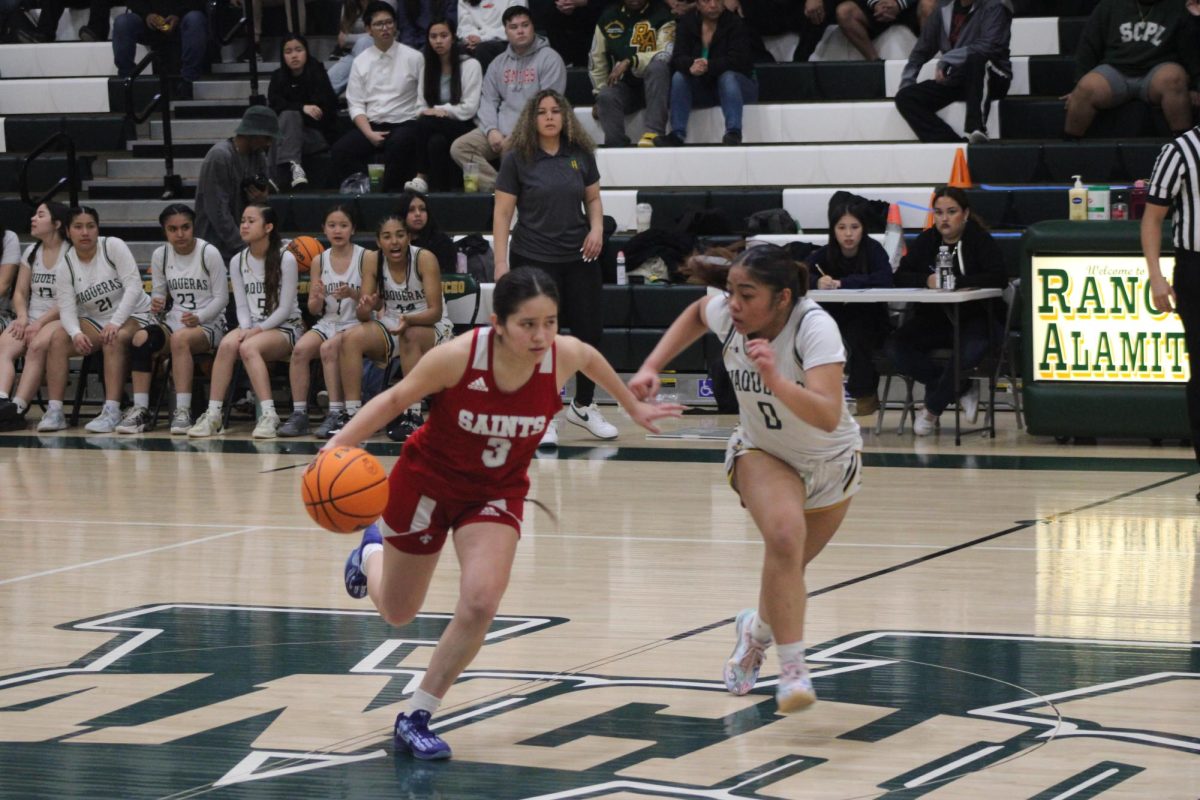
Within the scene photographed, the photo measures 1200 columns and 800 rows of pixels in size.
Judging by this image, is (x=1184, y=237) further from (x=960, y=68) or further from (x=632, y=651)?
(x=960, y=68)

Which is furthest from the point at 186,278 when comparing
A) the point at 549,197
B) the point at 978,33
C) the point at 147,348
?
the point at 978,33

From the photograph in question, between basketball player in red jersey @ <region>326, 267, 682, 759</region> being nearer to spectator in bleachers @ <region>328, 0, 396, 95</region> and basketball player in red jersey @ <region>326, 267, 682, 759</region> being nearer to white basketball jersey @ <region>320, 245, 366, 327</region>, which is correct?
white basketball jersey @ <region>320, 245, 366, 327</region>

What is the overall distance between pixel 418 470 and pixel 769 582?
0.99m

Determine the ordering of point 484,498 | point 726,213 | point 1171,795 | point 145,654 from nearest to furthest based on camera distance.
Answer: point 1171,795
point 484,498
point 145,654
point 726,213

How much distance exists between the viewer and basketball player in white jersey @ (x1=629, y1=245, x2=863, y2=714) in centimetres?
447

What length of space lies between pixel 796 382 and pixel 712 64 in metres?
8.91

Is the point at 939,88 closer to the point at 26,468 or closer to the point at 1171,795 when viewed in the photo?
the point at 26,468

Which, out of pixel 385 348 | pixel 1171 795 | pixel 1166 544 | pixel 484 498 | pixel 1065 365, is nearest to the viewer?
pixel 1171 795

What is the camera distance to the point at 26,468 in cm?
998

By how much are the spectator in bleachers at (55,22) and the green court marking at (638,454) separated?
6.72 m

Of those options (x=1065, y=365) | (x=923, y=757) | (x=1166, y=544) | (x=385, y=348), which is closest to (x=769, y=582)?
(x=923, y=757)

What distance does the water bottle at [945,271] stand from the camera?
32.6 feet

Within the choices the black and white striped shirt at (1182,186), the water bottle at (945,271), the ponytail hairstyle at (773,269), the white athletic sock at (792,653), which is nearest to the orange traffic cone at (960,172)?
the water bottle at (945,271)

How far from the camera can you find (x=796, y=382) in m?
4.61
